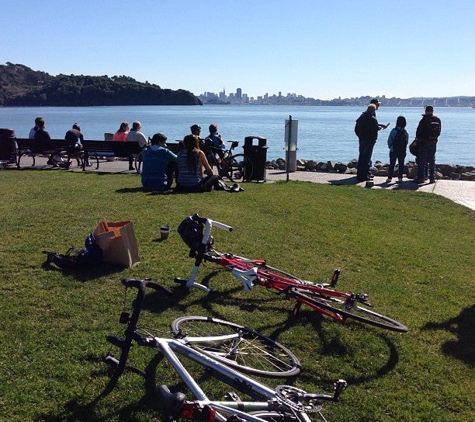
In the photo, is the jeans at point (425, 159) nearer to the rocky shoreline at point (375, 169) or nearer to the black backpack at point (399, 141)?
the black backpack at point (399, 141)

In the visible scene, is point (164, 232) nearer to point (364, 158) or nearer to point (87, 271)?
point (87, 271)

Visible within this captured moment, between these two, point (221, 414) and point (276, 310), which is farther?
point (276, 310)

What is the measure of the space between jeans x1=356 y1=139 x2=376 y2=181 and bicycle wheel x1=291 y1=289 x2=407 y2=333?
971 cm

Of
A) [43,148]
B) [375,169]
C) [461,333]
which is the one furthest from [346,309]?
[375,169]

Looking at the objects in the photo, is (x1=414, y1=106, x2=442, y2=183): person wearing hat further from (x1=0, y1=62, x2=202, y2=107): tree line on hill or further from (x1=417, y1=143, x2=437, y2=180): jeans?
(x1=0, y1=62, x2=202, y2=107): tree line on hill

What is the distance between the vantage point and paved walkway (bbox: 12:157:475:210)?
12.8 meters

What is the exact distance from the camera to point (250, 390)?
316 cm

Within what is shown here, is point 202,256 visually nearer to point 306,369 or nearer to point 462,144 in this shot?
point 306,369

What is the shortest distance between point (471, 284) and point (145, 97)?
352ft

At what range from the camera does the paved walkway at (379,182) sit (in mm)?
12849

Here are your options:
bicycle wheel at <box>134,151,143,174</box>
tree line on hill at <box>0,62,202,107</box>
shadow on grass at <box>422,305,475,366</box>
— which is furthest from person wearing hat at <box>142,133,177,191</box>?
tree line on hill at <box>0,62,202,107</box>

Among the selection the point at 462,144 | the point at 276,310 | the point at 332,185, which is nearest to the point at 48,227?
the point at 276,310

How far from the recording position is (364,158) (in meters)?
14.5

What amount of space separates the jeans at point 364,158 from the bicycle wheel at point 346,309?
31.8ft
